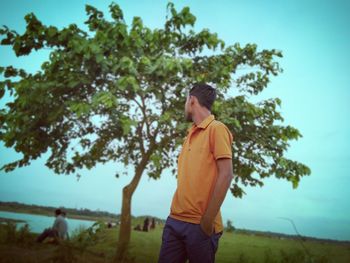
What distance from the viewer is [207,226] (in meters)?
2.16

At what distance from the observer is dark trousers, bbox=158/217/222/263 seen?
7.26 ft

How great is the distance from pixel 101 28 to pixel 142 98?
7.88 feet

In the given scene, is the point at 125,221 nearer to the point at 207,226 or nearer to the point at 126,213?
the point at 126,213

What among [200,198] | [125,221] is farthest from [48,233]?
[200,198]

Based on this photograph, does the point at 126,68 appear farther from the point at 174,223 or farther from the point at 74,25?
the point at 174,223

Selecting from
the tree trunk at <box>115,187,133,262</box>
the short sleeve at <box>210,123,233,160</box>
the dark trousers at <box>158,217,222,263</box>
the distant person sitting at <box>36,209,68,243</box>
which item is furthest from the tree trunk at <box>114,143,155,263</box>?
the short sleeve at <box>210,123,233,160</box>

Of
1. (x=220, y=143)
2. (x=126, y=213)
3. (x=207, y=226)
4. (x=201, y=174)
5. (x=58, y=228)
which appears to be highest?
(x=220, y=143)

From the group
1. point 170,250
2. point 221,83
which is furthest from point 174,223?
point 221,83

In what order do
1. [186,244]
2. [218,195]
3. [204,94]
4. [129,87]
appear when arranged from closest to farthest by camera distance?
[218,195]
[186,244]
[204,94]
[129,87]

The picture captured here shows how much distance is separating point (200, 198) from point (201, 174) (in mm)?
178

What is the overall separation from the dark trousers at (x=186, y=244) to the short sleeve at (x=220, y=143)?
550 millimetres

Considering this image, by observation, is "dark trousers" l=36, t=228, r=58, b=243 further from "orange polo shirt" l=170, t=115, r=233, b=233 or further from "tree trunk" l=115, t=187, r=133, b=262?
"orange polo shirt" l=170, t=115, r=233, b=233

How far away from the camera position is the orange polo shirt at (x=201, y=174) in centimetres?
227

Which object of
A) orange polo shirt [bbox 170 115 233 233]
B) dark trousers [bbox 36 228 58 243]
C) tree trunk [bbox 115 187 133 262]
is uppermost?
orange polo shirt [bbox 170 115 233 233]
